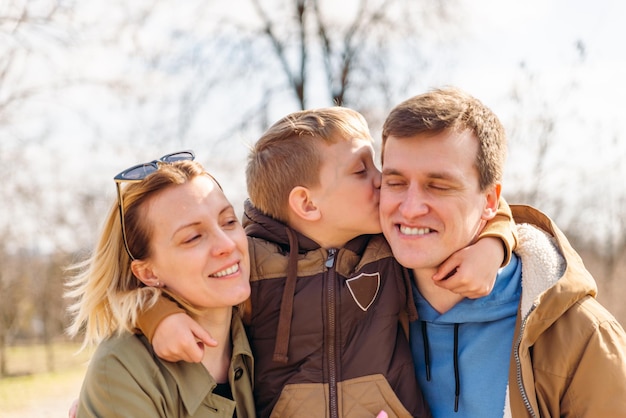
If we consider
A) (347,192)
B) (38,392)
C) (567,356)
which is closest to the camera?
(567,356)

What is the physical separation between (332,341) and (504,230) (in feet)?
2.84

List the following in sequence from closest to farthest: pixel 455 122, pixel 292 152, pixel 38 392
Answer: pixel 455 122 → pixel 292 152 → pixel 38 392

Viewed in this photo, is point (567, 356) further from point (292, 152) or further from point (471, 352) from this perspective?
point (292, 152)

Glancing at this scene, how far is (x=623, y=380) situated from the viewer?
8.86 feet

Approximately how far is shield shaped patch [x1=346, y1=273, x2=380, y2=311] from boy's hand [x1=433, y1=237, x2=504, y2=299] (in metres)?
0.27

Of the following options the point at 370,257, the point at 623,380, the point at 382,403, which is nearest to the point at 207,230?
the point at 370,257

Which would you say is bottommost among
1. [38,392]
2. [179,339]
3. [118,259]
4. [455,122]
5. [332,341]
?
[38,392]

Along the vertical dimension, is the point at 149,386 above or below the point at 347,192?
below

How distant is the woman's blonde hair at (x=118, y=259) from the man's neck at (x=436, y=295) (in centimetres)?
112

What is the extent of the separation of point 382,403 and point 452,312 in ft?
1.64

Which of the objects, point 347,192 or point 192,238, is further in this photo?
point 347,192

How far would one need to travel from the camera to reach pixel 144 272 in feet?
10.5

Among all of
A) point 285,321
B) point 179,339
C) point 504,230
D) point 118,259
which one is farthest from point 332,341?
point 118,259

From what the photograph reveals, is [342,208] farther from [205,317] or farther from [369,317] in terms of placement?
[205,317]
